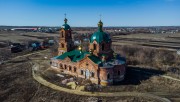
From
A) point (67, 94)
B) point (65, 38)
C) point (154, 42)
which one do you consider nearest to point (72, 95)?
point (67, 94)

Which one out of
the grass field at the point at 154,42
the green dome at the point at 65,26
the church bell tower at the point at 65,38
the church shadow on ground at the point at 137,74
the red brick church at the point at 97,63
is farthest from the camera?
the grass field at the point at 154,42

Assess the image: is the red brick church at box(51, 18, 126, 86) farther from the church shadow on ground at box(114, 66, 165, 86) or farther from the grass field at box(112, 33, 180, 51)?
the grass field at box(112, 33, 180, 51)

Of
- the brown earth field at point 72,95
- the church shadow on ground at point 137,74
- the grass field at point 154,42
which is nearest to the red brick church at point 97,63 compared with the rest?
the church shadow on ground at point 137,74

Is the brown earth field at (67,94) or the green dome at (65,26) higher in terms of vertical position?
the green dome at (65,26)

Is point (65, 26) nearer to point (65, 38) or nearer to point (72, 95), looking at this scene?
point (65, 38)

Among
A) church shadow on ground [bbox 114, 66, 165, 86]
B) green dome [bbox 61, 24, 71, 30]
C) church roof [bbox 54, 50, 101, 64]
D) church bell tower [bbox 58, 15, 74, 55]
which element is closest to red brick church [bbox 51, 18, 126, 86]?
church roof [bbox 54, 50, 101, 64]

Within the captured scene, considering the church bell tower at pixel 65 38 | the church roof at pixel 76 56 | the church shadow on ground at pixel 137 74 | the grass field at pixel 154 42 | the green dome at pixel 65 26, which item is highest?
the green dome at pixel 65 26

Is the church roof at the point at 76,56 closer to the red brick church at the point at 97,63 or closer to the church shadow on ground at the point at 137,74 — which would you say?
the red brick church at the point at 97,63

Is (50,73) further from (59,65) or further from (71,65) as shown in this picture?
(71,65)
